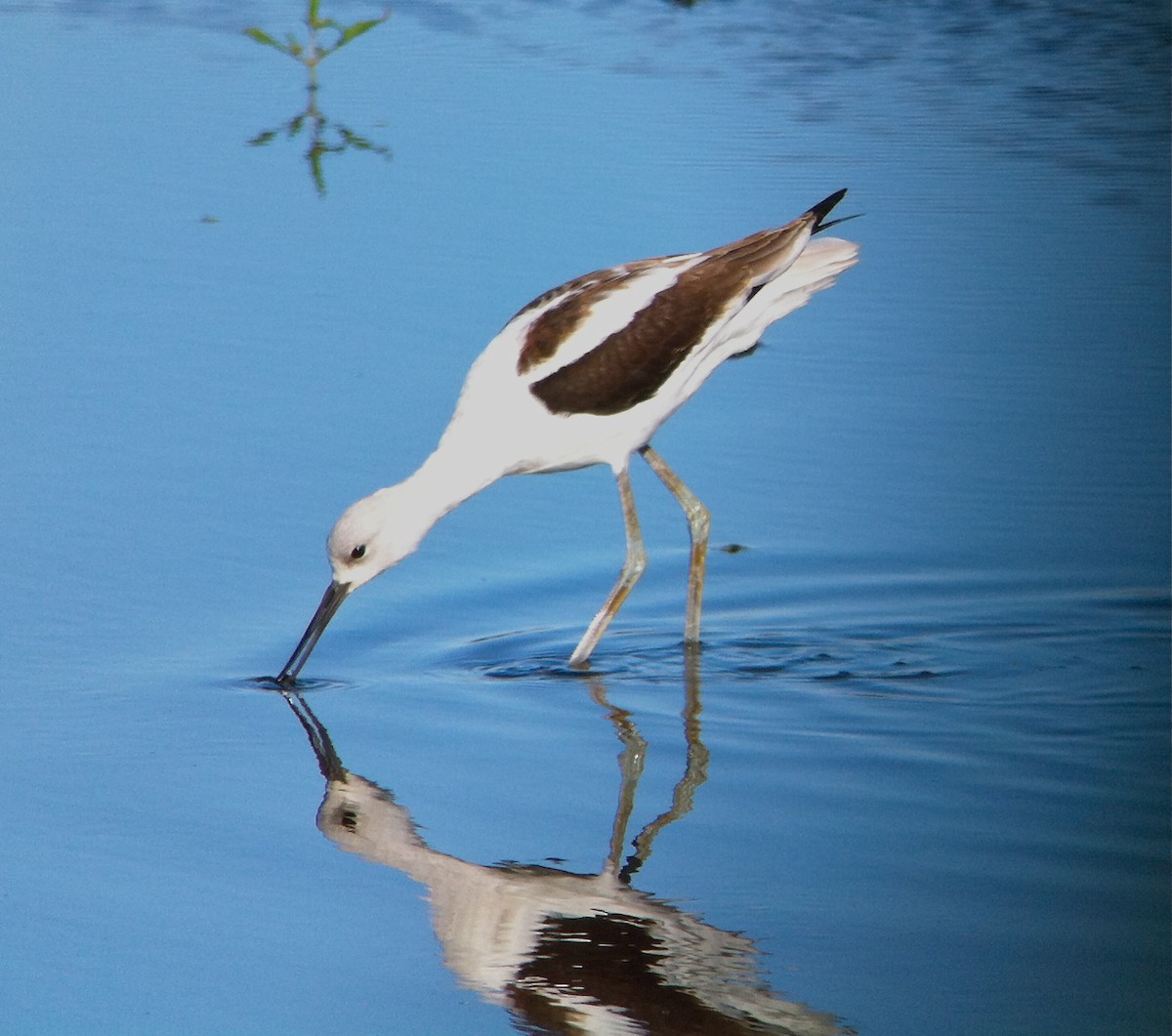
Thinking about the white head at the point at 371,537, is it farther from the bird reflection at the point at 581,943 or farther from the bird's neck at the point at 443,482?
the bird reflection at the point at 581,943

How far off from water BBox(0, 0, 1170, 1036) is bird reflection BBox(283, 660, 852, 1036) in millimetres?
12

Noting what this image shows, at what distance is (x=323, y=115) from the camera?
34.9ft

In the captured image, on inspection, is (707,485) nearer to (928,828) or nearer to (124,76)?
(928,828)

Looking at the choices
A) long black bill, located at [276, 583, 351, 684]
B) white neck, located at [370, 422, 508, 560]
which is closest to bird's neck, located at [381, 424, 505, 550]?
white neck, located at [370, 422, 508, 560]

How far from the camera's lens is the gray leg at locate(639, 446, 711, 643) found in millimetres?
5723

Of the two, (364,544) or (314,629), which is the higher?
(364,544)

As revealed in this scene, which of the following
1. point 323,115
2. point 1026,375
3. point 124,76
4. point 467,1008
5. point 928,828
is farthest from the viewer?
point 124,76

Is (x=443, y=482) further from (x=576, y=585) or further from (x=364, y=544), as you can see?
(x=576, y=585)

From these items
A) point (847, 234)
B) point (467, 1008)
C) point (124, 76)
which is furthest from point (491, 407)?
Result: point (124, 76)

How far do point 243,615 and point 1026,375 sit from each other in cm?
328

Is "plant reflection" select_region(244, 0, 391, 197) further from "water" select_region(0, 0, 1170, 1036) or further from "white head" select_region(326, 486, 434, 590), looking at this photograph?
"white head" select_region(326, 486, 434, 590)

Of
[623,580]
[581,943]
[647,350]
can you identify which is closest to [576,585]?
[623,580]

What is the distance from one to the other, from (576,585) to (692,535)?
0.38m

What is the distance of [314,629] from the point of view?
528 cm
